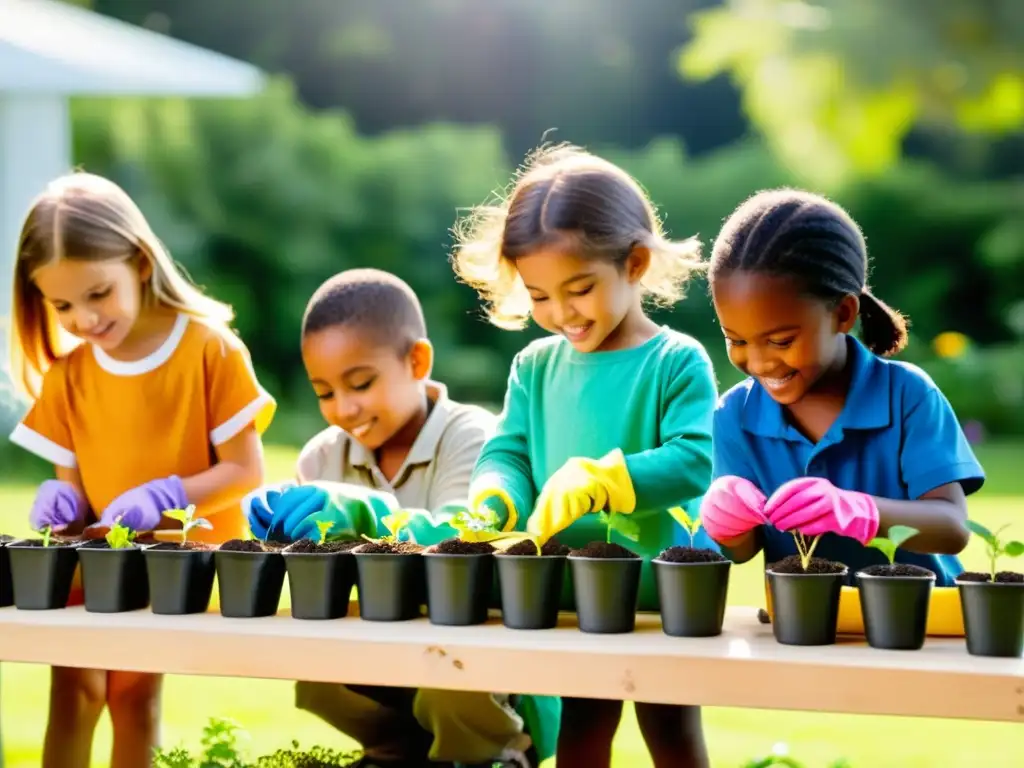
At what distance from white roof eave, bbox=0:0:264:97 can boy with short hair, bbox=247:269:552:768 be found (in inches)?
Result: 216

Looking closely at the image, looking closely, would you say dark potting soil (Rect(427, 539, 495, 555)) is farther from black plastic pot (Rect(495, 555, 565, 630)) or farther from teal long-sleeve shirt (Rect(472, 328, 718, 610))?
teal long-sleeve shirt (Rect(472, 328, 718, 610))

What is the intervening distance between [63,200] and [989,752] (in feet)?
8.18

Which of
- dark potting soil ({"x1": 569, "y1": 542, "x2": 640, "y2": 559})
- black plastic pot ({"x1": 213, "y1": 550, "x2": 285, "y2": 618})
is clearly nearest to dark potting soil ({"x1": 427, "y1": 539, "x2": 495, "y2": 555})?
dark potting soil ({"x1": 569, "y1": 542, "x2": 640, "y2": 559})

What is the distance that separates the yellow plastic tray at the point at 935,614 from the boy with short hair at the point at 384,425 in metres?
0.71

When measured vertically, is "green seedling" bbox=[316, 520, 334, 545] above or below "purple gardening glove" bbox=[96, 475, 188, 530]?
below

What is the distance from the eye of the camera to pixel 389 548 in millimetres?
1827

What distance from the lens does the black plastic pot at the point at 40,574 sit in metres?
1.91

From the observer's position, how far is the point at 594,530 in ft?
7.10

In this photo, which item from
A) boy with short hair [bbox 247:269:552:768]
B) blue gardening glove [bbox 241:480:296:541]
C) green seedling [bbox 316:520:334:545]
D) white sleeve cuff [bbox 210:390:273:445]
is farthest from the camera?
white sleeve cuff [bbox 210:390:273:445]

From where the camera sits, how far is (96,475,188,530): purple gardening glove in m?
2.13

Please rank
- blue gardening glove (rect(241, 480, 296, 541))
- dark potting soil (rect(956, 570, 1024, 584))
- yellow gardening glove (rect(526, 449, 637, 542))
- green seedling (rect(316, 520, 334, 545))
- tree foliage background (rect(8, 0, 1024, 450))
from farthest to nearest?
tree foliage background (rect(8, 0, 1024, 450)) → blue gardening glove (rect(241, 480, 296, 541)) → green seedling (rect(316, 520, 334, 545)) → yellow gardening glove (rect(526, 449, 637, 542)) → dark potting soil (rect(956, 570, 1024, 584))

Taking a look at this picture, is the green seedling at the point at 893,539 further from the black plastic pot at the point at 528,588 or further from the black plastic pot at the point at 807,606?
the black plastic pot at the point at 528,588

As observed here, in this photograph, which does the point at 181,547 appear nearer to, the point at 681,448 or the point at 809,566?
the point at 681,448

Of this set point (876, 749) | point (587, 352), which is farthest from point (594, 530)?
point (876, 749)
